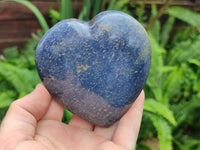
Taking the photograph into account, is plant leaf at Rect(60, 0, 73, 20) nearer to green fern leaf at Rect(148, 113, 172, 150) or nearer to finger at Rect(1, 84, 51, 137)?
finger at Rect(1, 84, 51, 137)

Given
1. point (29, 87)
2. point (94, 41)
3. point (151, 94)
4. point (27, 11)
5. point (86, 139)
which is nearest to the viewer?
point (94, 41)

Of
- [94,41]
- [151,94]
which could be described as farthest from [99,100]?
[151,94]

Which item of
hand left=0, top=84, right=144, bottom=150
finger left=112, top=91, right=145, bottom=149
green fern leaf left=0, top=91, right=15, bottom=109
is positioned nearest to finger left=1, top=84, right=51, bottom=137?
hand left=0, top=84, right=144, bottom=150

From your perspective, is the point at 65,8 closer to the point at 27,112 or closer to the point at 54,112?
the point at 54,112

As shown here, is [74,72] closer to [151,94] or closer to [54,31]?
[54,31]

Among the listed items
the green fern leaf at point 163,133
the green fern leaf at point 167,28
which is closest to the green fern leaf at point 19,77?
the green fern leaf at point 163,133

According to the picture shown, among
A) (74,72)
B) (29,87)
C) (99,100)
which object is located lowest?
(29,87)

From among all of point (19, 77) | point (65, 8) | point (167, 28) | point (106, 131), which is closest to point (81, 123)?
point (106, 131)
